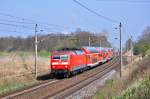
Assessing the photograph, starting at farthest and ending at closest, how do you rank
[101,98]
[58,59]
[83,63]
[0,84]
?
1. [83,63]
2. [58,59]
3. [0,84]
4. [101,98]

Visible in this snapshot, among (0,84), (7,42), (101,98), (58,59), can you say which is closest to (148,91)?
(101,98)

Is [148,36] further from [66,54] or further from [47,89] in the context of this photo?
[47,89]

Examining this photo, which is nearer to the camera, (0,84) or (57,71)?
(0,84)

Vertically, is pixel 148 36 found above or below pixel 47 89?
above

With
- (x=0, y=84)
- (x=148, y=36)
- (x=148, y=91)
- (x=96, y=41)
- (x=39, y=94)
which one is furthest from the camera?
(x=96, y=41)

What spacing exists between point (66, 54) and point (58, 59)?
38.1 inches

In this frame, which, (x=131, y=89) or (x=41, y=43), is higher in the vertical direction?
(x=41, y=43)

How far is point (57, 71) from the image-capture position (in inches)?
1615

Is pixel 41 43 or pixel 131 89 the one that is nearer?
pixel 131 89

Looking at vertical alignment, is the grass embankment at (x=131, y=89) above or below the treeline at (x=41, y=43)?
below

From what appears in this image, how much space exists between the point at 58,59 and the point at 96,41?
65.6m

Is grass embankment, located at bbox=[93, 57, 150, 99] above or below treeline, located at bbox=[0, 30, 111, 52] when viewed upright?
below

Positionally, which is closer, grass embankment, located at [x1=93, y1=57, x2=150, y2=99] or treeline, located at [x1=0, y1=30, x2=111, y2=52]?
grass embankment, located at [x1=93, y1=57, x2=150, y2=99]

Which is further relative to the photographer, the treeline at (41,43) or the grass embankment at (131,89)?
the treeline at (41,43)
